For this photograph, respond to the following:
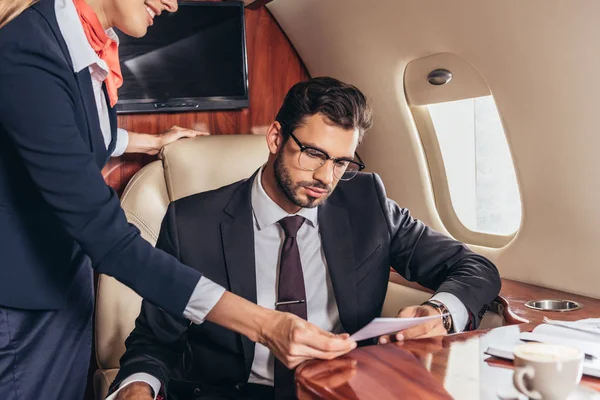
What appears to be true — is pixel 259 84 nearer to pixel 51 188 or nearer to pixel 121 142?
pixel 121 142

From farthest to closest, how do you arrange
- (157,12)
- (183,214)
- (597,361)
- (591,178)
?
(591,178) < (183,214) < (157,12) < (597,361)

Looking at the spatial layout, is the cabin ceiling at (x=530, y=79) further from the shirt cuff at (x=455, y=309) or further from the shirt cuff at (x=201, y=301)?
the shirt cuff at (x=201, y=301)

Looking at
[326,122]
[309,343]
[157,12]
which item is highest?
[157,12]

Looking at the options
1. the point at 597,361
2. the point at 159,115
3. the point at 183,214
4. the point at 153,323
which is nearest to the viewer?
the point at 597,361

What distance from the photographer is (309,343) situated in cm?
141

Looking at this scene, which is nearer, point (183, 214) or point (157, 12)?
point (157, 12)

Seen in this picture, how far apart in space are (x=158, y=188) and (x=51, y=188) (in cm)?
103

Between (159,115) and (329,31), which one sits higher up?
(329,31)

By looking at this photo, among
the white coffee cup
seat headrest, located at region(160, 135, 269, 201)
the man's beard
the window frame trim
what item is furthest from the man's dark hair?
the window frame trim

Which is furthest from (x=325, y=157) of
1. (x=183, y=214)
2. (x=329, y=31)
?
(x=329, y=31)

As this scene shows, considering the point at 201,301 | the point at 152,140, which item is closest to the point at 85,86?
the point at 201,301

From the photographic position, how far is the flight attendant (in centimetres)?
138

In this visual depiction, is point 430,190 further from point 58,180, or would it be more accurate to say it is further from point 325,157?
point 58,180

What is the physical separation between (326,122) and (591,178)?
2.94ft
